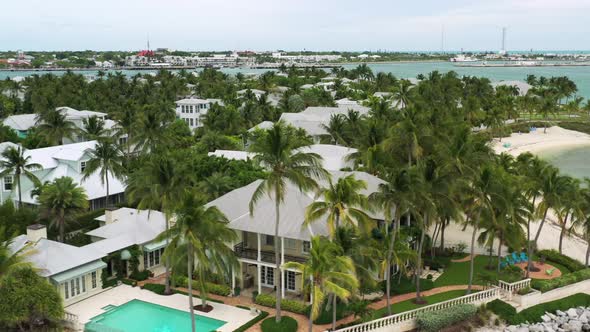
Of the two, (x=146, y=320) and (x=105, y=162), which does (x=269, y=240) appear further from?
A: (x=105, y=162)

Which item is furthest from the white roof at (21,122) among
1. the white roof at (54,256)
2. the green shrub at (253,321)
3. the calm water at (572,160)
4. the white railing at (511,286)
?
the calm water at (572,160)

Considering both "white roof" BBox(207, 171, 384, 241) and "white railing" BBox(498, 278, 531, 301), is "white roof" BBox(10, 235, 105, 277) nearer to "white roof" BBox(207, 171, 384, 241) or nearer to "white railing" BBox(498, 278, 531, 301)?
"white roof" BBox(207, 171, 384, 241)

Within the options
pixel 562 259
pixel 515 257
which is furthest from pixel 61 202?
pixel 562 259

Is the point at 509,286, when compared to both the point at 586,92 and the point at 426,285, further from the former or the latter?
the point at 586,92

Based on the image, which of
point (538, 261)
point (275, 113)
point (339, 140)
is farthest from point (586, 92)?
point (538, 261)

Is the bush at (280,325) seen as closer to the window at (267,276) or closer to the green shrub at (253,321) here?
the green shrub at (253,321)

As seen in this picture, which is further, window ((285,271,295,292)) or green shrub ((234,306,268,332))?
window ((285,271,295,292))

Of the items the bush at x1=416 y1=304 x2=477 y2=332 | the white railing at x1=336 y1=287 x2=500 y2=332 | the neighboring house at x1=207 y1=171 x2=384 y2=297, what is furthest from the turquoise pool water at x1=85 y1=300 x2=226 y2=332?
the bush at x1=416 y1=304 x2=477 y2=332
